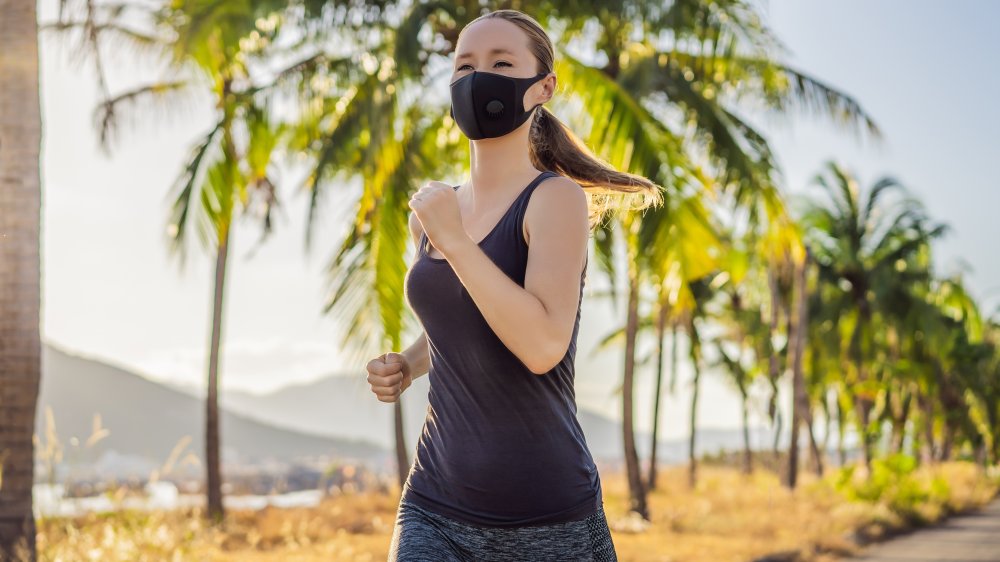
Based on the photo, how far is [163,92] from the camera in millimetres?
14852

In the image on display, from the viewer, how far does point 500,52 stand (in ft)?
7.97

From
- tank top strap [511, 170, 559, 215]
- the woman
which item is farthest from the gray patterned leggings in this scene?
tank top strap [511, 170, 559, 215]

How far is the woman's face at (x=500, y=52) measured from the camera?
242 centimetres

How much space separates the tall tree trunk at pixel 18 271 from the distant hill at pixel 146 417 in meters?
68.7

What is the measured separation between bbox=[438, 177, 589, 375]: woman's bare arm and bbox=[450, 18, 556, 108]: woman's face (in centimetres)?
33

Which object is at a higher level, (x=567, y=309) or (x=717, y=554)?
(x=567, y=309)

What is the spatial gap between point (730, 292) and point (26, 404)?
88.3 ft

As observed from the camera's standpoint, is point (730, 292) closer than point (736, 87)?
No

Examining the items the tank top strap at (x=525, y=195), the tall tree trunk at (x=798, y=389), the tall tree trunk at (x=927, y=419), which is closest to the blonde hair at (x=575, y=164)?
the tank top strap at (x=525, y=195)

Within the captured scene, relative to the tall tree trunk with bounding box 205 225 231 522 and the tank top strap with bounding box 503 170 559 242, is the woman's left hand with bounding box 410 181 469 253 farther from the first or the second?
the tall tree trunk with bounding box 205 225 231 522

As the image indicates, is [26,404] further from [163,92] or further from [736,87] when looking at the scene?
[736,87]

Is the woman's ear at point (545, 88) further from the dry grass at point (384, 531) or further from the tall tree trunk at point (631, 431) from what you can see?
the tall tree trunk at point (631, 431)

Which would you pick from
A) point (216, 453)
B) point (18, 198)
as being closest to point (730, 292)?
point (216, 453)

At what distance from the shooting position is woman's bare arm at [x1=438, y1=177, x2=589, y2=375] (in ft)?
6.68
